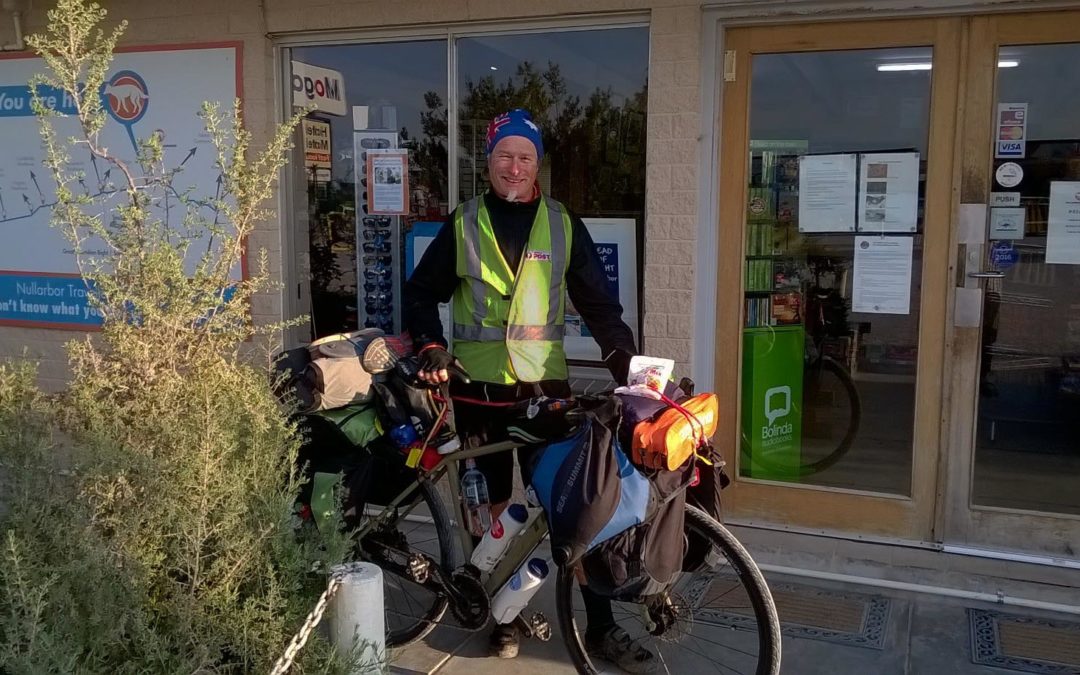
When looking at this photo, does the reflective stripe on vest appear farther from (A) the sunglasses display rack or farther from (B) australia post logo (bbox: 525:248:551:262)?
(A) the sunglasses display rack

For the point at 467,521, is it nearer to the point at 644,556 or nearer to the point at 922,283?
the point at 644,556

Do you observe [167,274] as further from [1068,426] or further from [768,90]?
[1068,426]

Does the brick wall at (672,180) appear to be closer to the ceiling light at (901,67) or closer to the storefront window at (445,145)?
the storefront window at (445,145)

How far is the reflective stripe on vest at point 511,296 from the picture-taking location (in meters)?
3.65

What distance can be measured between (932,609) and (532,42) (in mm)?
3391

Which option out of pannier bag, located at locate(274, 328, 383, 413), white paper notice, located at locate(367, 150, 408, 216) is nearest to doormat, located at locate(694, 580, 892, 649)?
pannier bag, located at locate(274, 328, 383, 413)

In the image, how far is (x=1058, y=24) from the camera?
4.04 m

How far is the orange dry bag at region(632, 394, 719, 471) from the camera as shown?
2.75 meters

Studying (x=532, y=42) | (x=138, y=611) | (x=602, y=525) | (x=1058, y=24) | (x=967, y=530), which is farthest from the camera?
(x=532, y=42)

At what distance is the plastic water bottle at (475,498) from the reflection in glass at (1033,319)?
2399mm

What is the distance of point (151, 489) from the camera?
8.23 ft

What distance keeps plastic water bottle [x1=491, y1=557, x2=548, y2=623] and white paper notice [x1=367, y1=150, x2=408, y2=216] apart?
267cm

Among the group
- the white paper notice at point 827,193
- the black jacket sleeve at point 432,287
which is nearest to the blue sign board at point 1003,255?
the white paper notice at point 827,193

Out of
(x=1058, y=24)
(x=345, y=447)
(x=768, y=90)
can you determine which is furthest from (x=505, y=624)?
(x=1058, y=24)
